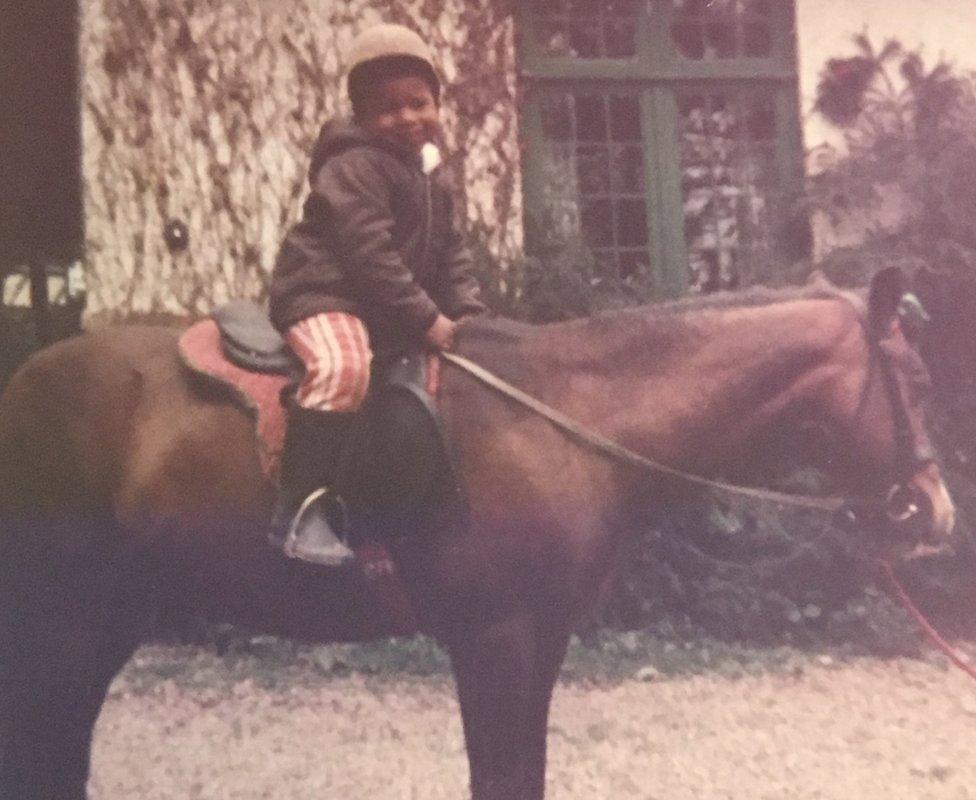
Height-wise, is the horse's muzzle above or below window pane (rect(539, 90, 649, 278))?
below

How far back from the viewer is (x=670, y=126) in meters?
5.46

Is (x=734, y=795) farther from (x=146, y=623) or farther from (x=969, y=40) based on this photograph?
(x=969, y=40)

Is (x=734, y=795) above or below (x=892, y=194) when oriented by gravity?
below

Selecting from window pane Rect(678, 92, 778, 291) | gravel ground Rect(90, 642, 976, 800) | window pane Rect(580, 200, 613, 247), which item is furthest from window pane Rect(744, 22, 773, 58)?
gravel ground Rect(90, 642, 976, 800)

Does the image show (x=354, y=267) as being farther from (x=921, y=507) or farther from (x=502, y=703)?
(x=921, y=507)

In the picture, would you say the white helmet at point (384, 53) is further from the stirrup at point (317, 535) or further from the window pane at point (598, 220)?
the window pane at point (598, 220)

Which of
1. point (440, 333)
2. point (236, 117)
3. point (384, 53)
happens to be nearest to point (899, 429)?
point (440, 333)

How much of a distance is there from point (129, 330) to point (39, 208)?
0.99 meters

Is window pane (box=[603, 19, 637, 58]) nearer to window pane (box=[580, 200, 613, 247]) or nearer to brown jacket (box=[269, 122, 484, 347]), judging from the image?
window pane (box=[580, 200, 613, 247])

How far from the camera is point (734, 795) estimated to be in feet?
10.8

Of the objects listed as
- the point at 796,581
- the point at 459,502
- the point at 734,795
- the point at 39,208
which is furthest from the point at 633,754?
the point at 39,208

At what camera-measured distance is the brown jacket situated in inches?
94.3

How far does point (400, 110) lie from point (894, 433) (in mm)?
1422

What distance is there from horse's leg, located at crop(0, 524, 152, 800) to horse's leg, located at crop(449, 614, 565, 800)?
36.7 inches
